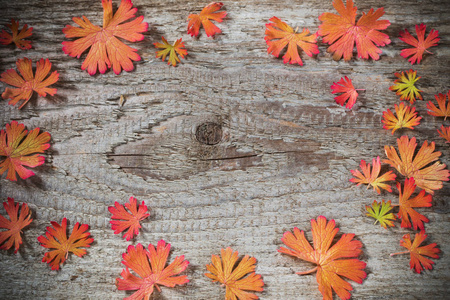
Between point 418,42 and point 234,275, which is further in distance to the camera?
point 418,42

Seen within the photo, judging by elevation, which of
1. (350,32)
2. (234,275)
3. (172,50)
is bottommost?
(234,275)

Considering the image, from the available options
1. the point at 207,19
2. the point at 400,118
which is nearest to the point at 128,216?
the point at 207,19

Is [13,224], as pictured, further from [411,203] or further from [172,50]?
[411,203]

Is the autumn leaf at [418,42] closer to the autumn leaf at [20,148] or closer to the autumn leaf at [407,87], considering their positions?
the autumn leaf at [407,87]

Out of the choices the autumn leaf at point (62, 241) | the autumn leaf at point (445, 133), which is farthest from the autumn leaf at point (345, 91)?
the autumn leaf at point (62, 241)

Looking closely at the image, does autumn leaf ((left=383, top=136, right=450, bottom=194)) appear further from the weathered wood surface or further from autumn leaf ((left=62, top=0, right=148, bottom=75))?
autumn leaf ((left=62, top=0, right=148, bottom=75))

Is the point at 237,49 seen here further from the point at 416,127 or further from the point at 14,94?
the point at 14,94
